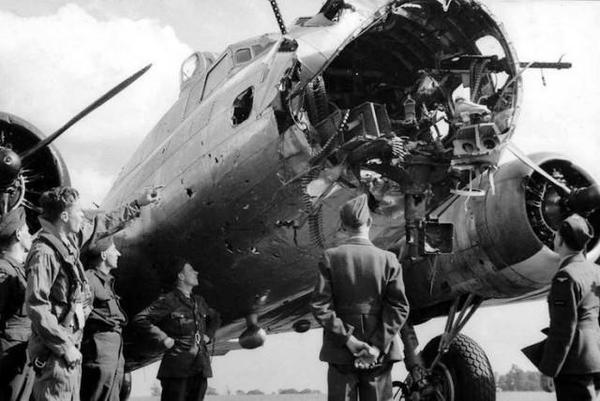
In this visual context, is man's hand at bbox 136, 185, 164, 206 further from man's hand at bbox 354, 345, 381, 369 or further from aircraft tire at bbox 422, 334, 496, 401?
aircraft tire at bbox 422, 334, 496, 401

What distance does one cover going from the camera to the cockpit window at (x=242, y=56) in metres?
7.57

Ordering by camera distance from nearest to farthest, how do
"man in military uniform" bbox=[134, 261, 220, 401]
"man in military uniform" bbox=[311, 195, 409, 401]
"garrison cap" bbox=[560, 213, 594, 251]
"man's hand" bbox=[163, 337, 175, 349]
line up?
"man in military uniform" bbox=[311, 195, 409, 401]
"garrison cap" bbox=[560, 213, 594, 251]
"man's hand" bbox=[163, 337, 175, 349]
"man in military uniform" bbox=[134, 261, 220, 401]

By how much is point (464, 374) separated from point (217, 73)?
3.94m

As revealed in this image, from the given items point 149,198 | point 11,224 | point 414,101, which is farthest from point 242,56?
point 11,224

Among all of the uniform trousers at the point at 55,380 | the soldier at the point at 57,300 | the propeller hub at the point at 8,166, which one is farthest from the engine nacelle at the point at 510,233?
the uniform trousers at the point at 55,380

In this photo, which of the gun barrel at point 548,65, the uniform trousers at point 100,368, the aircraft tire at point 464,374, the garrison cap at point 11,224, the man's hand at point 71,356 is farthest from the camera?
the aircraft tire at point 464,374

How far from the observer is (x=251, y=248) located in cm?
721

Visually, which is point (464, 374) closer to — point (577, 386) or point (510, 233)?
point (510, 233)

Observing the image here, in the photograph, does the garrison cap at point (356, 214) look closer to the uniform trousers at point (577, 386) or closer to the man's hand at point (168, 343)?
the uniform trousers at point (577, 386)

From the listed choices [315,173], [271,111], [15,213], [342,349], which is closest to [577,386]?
[342,349]

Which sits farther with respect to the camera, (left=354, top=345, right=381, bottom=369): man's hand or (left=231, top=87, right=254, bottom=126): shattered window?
(left=231, top=87, right=254, bottom=126): shattered window

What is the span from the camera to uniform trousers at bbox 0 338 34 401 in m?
5.44

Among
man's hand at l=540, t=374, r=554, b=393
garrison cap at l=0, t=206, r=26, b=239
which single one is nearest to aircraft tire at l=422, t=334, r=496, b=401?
man's hand at l=540, t=374, r=554, b=393

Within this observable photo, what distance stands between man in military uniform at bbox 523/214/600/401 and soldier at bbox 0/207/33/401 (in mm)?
3397
